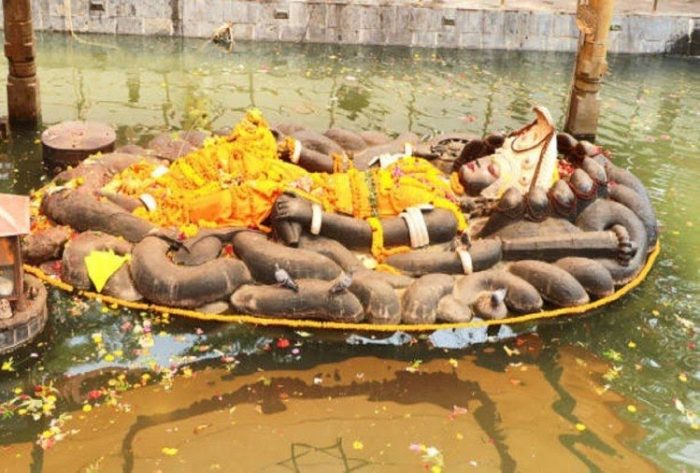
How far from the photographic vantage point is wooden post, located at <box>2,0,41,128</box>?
10234mm

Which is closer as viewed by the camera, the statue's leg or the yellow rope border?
the yellow rope border

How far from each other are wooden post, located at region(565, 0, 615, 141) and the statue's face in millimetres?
4132

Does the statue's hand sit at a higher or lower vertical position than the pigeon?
higher

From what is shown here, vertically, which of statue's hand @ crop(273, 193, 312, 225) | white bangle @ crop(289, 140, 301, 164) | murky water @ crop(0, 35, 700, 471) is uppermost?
white bangle @ crop(289, 140, 301, 164)

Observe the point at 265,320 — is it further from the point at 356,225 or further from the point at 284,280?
the point at 356,225

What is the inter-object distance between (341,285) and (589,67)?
676 cm

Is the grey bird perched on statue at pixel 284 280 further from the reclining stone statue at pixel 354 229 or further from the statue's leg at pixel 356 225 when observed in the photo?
the statue's leg at pixel 356 225

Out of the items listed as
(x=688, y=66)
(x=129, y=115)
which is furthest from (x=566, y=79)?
(x=129, y=115)

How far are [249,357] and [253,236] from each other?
4.10 ft

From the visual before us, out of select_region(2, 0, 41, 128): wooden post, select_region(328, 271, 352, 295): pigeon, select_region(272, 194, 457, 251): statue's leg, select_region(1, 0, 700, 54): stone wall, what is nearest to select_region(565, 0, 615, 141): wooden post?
select_region(1, 0, 700, 54): stone wall

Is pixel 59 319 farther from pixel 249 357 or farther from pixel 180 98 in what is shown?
pixel 180 98

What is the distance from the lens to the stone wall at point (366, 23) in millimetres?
15695

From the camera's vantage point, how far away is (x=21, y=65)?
10.6 m

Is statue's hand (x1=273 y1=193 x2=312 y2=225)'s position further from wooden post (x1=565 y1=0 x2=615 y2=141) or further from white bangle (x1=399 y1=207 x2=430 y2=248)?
wooden post (x1=565 y1=0 x2=615 y2=141)
